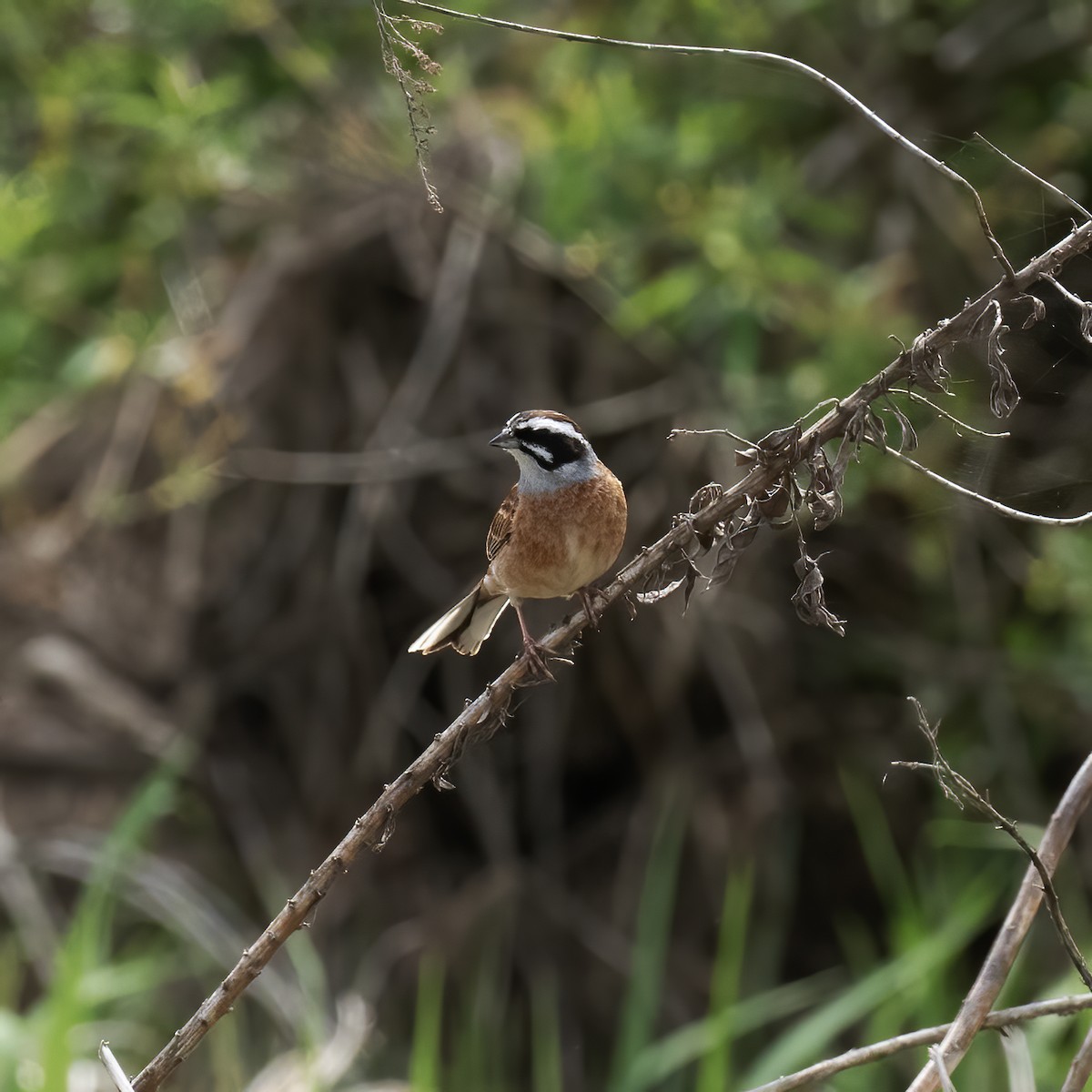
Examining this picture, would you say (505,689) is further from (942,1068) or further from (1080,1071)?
(1080,1071)

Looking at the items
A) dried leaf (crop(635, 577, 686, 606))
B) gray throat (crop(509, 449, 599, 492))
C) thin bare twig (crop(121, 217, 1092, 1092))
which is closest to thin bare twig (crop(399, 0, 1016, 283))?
thin bare twig (crop(121, 217, 1092, 1092))

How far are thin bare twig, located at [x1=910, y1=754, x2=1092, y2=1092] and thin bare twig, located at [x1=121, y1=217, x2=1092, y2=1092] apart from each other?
37 mm

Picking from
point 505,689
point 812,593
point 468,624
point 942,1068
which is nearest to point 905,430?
point 812,593

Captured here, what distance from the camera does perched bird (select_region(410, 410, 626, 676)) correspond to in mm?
2967

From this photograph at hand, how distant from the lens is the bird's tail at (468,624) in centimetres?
318

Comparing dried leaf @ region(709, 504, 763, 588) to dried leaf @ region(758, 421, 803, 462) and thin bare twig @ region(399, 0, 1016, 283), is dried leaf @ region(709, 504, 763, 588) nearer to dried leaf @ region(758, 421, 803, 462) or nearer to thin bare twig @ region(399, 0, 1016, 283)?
dried leaf @ region(758, 421, 803, 462)

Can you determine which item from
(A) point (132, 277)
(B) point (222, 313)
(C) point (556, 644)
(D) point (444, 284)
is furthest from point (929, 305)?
(C) point (556, 644)

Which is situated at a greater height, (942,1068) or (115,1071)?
(115,1071)

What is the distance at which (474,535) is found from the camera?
5.16 meters

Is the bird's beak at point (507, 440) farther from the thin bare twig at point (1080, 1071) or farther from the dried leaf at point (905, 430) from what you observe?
the thin bare twig at point (1080, 1071)

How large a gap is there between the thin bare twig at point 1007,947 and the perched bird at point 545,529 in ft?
4.54

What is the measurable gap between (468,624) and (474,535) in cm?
187

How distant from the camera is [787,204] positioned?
4.57 m

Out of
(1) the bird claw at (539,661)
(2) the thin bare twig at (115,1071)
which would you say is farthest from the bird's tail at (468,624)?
(2) the thin bare twig at (115,1071)
